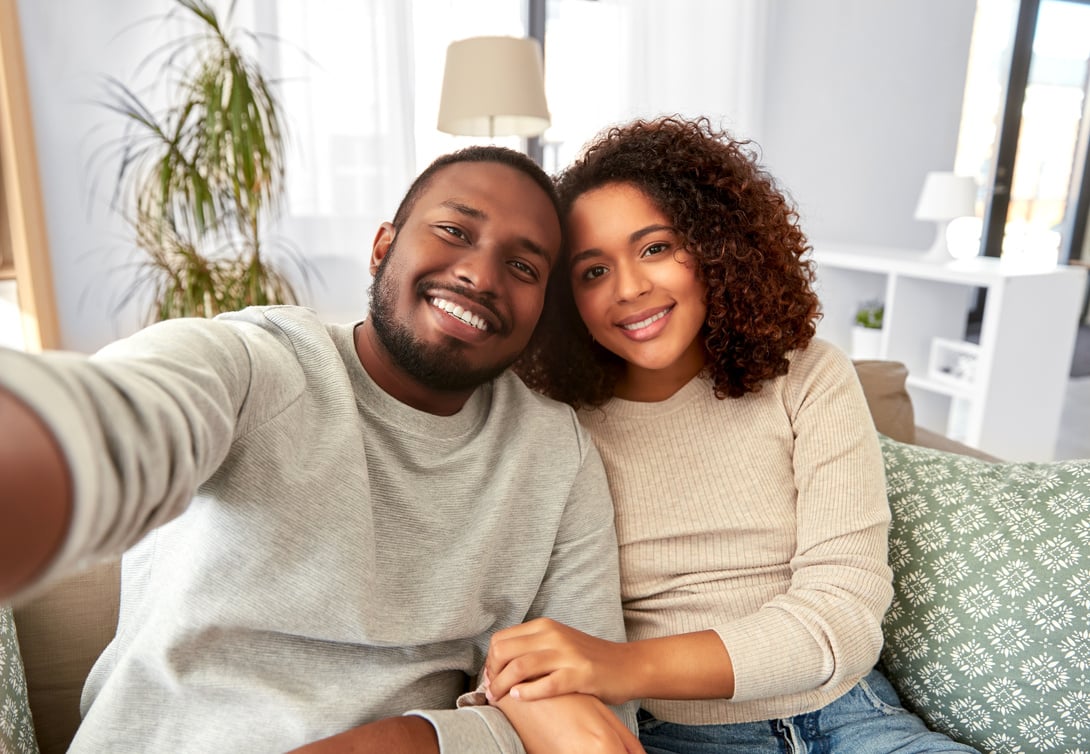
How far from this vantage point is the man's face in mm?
931

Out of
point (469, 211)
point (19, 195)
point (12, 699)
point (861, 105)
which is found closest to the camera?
point (12, 699)

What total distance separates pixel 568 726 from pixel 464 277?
0.52m

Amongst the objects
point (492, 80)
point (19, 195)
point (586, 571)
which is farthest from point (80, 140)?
point (586, 571)

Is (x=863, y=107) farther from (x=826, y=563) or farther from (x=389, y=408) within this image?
(x=389, y=408)

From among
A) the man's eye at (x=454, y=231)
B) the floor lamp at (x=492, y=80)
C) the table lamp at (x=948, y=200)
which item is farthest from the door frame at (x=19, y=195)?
the table lamp at (x=948, y=200)

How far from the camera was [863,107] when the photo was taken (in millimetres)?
4492

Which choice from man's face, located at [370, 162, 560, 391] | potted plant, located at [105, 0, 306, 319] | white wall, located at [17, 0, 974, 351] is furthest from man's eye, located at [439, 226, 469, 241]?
white wall, located at [17, 0, 974, 351]

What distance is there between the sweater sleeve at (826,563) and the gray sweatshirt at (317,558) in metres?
0.19

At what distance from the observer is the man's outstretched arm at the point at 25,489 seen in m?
0.41

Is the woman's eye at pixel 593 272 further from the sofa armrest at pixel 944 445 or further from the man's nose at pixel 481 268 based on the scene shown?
the sofa armrest at pixel 944 445

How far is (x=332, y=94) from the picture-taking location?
3328 millimetres

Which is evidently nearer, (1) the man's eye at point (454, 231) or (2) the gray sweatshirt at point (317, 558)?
(2) the gray sweatshirt at point (317, 558)

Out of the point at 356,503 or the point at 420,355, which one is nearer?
the point at 356,503

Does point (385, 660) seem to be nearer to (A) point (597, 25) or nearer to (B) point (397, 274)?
(B) point (397, 274)
